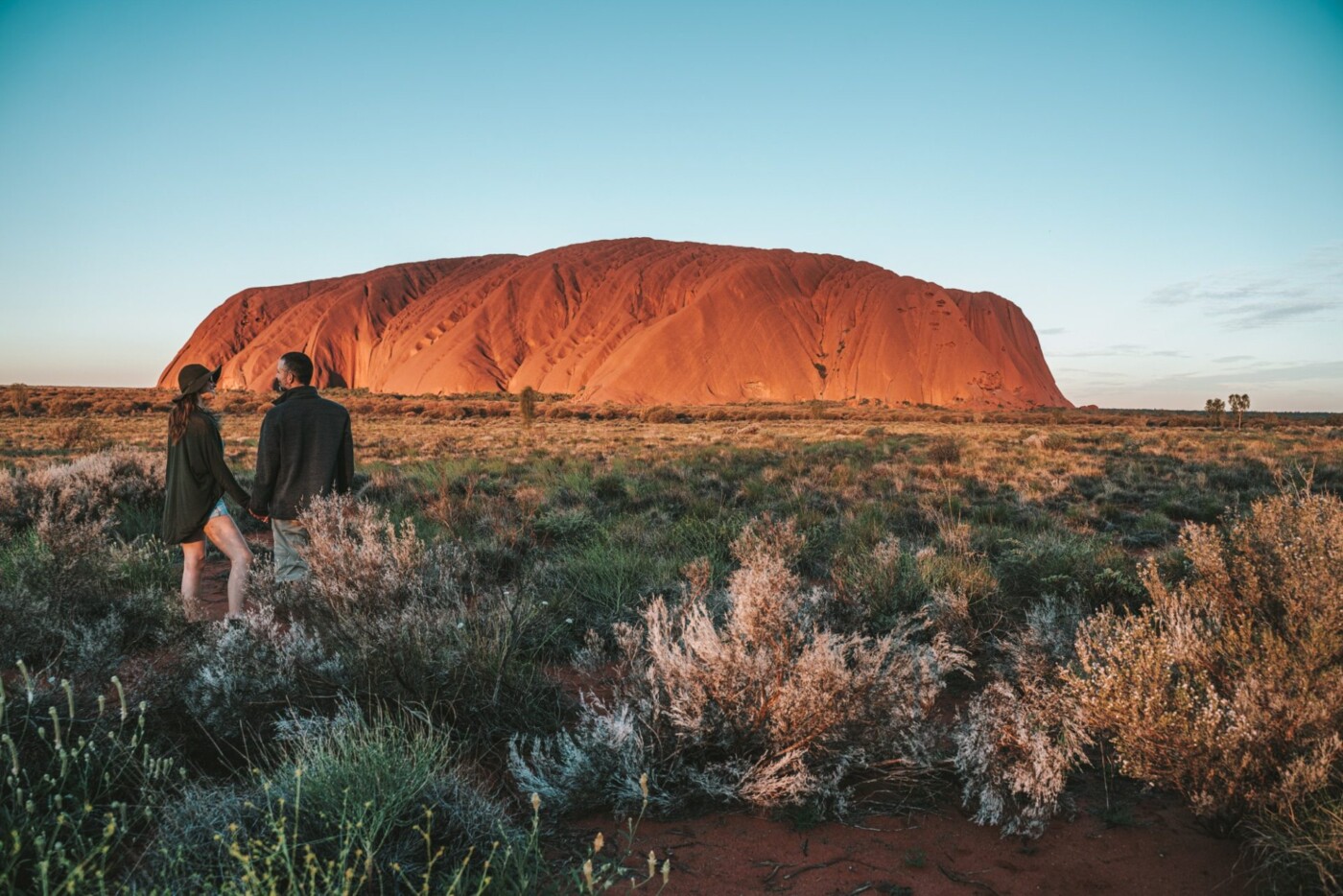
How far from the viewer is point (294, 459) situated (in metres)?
4.85

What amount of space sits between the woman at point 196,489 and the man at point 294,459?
8.0 inches

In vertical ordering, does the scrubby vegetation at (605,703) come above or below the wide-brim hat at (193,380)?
below

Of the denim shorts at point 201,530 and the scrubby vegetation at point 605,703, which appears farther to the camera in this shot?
the denim shorts at point 201,530

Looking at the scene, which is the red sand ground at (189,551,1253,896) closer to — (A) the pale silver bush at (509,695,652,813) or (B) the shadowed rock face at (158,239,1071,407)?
(A) the pale silver bush at (509,695,652,813)

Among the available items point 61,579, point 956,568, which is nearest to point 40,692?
point 61,579

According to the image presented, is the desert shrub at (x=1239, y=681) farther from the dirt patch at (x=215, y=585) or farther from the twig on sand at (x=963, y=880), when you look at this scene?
the dirt patch at (x=215, y=585)

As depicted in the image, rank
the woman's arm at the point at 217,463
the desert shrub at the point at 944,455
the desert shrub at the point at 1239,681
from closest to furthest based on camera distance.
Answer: the desert shrub at the point at 1239,681 < the woman's arm at the point at 217,463 < the desert shrub at the point at 944,455

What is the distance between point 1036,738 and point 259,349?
10021 cm

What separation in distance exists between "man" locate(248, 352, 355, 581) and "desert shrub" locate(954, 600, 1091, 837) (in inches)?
165

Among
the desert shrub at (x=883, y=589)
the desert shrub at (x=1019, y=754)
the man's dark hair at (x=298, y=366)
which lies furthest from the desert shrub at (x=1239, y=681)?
the man's dark hair at (x=298, y=366)

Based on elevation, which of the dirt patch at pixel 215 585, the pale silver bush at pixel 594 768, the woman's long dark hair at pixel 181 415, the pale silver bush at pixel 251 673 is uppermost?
the woman's long dark hair at pixel 181 415

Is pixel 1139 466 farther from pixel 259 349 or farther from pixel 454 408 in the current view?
pixel 259 349

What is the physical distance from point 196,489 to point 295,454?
2.29 ft

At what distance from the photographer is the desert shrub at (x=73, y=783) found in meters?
1.90
